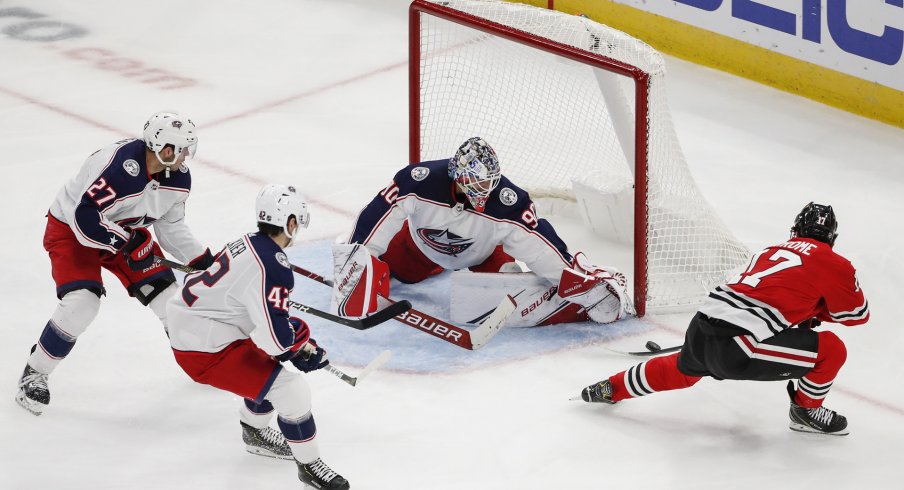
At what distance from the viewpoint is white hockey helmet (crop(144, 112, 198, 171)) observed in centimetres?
371

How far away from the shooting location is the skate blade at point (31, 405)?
12.7 feet

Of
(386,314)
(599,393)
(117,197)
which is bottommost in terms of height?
(599,393)

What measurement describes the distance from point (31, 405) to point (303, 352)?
1.00 m

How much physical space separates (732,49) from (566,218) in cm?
187

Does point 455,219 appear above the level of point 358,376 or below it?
above

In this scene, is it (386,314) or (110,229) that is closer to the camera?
(110,229)

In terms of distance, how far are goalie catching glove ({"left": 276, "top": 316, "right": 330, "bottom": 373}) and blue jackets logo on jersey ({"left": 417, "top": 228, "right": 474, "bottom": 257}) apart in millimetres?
1047

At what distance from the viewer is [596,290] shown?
434 cm

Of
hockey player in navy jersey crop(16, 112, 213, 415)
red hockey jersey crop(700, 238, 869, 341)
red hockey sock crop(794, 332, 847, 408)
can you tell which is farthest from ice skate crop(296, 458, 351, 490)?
red hockey sock crop(794, 332, 847, 408)

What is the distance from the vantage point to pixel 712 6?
6.55 m

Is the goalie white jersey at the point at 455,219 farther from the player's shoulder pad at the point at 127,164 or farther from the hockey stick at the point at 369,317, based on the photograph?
the player's shoulder pad at the point at 127,164

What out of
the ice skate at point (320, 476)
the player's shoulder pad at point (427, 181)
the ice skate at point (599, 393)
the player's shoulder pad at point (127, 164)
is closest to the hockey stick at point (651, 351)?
the ice skate at point (599, 393)

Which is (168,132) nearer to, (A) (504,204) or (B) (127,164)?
(B) (127,164)

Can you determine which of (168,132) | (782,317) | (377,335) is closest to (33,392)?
(168,132)
